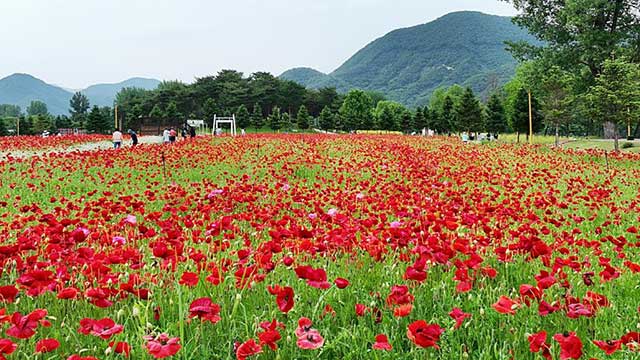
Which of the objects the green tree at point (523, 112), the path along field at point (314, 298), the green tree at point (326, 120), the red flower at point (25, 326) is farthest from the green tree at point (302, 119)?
the red flower at point (25, 326)

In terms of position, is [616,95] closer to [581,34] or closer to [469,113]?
[581,34]

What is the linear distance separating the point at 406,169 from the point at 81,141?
24.7 metres

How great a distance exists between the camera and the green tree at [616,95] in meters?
Answer: 20.7

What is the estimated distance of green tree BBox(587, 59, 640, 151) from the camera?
2072cm

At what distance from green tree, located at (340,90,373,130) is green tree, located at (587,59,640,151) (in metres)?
51.4

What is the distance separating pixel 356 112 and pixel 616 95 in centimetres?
6799

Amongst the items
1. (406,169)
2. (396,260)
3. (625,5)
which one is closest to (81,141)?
(406,169)

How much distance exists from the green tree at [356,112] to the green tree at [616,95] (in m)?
51.4

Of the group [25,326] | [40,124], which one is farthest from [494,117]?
[40,124]

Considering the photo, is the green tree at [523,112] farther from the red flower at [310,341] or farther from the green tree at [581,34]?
the red flower at [310,341]

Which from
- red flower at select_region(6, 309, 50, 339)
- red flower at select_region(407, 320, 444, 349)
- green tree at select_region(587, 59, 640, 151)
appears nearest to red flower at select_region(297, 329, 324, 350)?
red flower at select_region(407, 320, 444, 349)

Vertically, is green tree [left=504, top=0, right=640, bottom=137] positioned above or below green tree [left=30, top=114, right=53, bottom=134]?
above

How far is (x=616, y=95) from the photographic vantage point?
68.0 feet

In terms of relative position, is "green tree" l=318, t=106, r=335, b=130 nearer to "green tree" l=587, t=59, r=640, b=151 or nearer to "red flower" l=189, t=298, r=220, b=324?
"green tree" l=587, t=59, r=640, b=151
